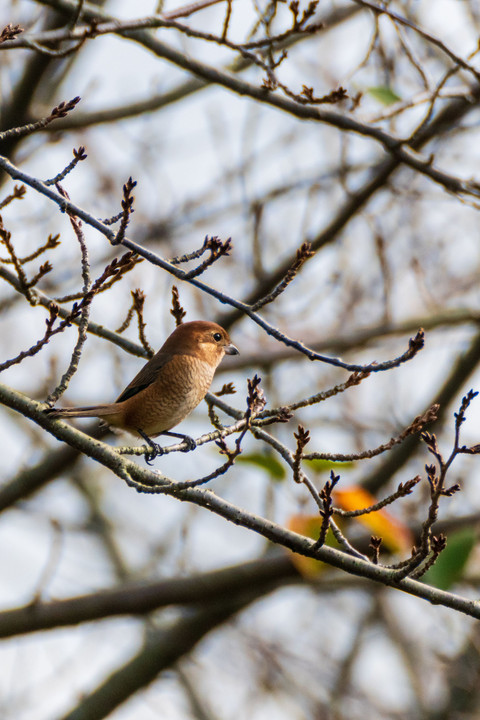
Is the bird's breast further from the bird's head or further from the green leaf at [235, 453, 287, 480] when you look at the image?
the green leaf at [235, 453, 287, 480]

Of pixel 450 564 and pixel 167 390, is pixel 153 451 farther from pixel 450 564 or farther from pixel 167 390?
pixel 450 564

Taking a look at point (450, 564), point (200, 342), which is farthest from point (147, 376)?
point (450, 564)

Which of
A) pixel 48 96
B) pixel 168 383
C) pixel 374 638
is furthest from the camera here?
pixel 374 638

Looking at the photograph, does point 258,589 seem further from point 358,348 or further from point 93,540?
point 93,540

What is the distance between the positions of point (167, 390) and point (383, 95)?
214 centimetres

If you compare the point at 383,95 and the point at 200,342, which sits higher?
the point at 383,95

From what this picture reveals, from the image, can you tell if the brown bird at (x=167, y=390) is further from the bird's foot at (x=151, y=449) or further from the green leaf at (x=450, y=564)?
the green leaf at (x=450, y=564)

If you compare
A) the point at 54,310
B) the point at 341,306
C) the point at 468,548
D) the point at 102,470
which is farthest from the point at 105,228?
the point at 102,470

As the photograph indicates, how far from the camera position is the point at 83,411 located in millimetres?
3291

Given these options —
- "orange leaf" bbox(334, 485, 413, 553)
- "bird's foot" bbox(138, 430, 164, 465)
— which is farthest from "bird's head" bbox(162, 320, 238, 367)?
"orange leaf" bbox(334, 485, 413, 553)

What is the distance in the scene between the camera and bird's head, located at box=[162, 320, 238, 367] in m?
4.39

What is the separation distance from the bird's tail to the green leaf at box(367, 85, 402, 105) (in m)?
2.35

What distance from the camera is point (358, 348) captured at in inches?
300

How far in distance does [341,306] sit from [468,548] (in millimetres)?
5205
